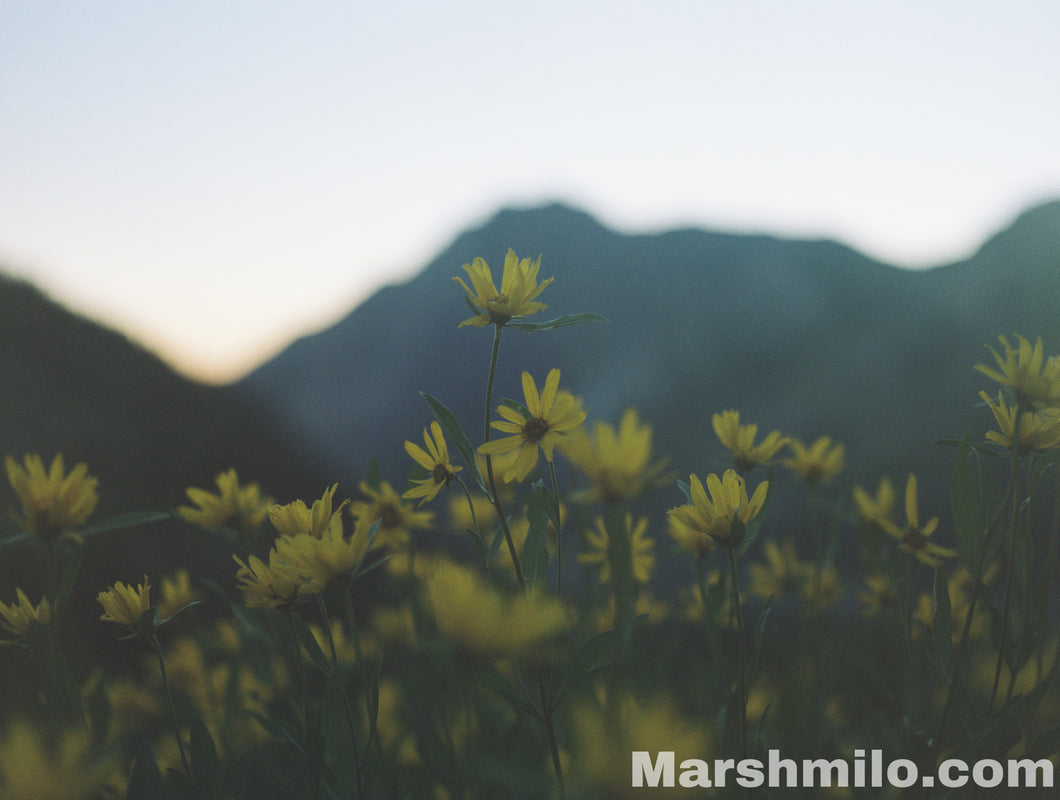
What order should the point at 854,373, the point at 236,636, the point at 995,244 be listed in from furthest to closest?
1. the point at 995,244
2. the point at 854,373
3. the point at 236,636

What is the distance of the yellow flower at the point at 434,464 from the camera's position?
58 cm

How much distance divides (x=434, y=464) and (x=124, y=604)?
0.28m

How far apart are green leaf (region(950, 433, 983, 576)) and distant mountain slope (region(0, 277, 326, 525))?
210 cm

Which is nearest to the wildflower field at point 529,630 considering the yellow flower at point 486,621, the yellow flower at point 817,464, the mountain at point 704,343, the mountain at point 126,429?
the yellow flower at point 486,621

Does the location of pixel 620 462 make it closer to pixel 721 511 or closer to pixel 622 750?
pixel 622 750

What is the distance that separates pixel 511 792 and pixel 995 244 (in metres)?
4.09

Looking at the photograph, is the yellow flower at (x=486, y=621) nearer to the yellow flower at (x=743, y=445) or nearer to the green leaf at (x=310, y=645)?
the green leaf at (x=310, y=645)

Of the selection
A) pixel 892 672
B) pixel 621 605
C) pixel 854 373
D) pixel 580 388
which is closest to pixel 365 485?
pixel 621 605

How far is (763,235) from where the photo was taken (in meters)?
3.71

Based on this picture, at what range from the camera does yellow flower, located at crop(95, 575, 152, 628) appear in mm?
526

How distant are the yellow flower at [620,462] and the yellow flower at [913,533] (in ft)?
1.63

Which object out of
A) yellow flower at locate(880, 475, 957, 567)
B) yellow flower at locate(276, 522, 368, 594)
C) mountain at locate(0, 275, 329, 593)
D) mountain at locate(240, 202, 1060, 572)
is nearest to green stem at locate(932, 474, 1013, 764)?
yellow flower at locate(880, 475, 957, 567)

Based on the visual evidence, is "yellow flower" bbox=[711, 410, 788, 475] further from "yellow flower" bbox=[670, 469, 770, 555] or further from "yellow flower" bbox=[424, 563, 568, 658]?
"yellow flower" bbox=[424, 563, 568, 658]

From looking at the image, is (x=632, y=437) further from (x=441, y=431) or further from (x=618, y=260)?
Result: (x=618, y=260)
